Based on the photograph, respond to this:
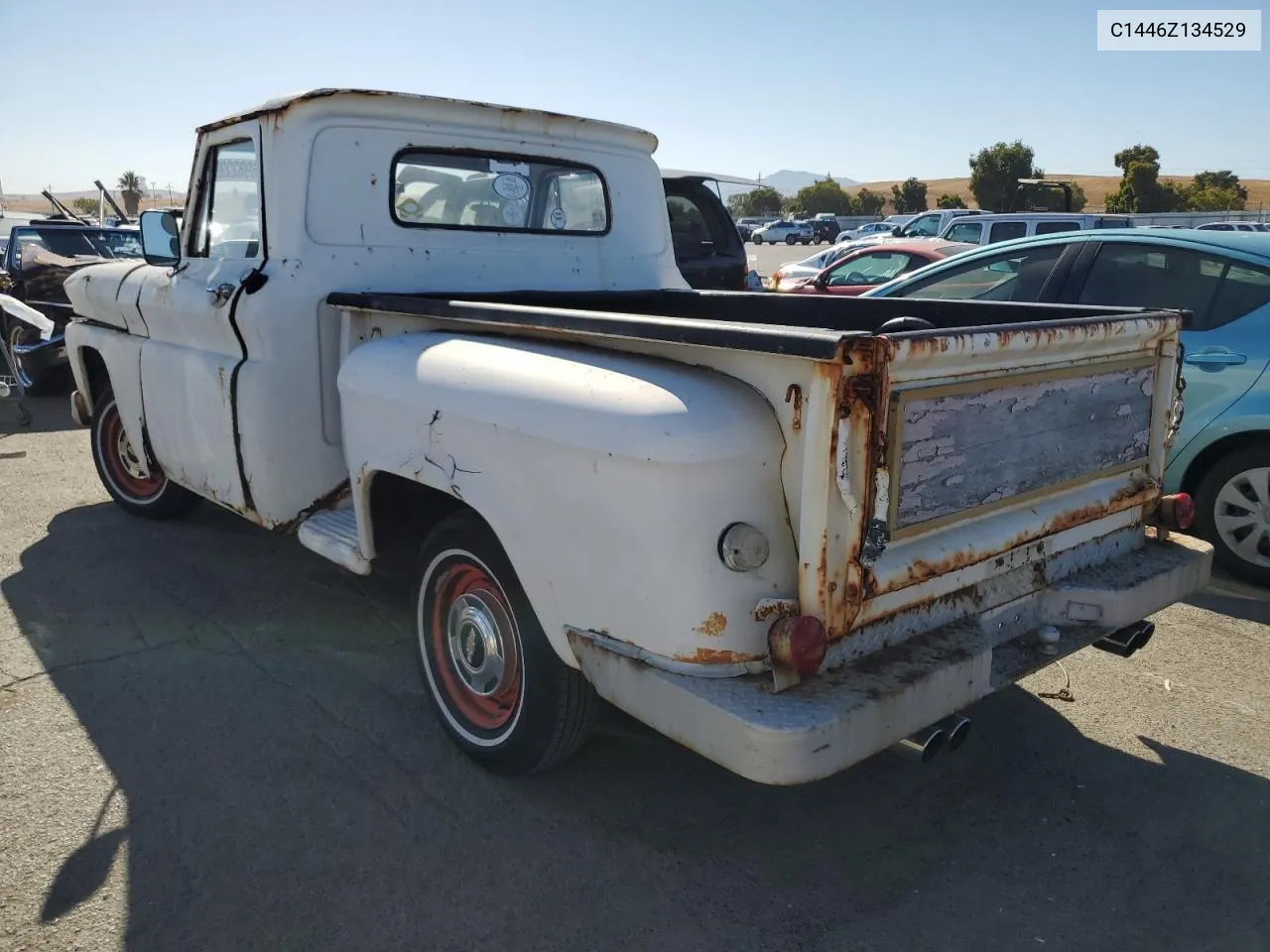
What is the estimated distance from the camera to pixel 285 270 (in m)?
3.74

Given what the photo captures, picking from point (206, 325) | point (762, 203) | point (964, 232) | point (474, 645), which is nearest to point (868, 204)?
point (762, 203)

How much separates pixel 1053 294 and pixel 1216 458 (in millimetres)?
1208

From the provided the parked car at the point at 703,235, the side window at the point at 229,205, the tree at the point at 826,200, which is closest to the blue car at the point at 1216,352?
the side window at the point at 229,205

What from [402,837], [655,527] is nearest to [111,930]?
[402,837]

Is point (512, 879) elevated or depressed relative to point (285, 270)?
depressed

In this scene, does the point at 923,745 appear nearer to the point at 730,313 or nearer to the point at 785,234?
the point at 730,313

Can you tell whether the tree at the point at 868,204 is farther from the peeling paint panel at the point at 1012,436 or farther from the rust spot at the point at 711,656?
the rust spot at the point at 711,656

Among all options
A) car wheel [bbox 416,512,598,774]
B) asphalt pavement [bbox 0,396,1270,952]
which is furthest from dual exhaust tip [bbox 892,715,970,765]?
car wheel [bbox 416,512,598,774]

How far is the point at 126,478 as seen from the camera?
5742 millimetres

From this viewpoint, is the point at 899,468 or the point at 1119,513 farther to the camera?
the point at 1119,513

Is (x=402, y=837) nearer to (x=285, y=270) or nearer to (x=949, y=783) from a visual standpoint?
(x=949, y=783)

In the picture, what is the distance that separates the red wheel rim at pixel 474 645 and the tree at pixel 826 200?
75.5m

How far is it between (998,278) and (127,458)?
16.9 feet

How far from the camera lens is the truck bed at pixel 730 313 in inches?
90.4
